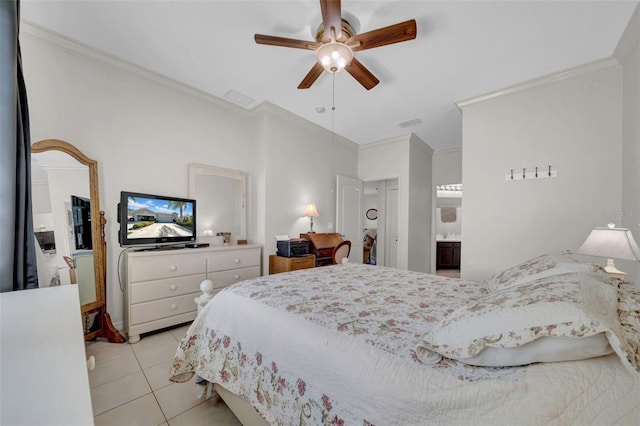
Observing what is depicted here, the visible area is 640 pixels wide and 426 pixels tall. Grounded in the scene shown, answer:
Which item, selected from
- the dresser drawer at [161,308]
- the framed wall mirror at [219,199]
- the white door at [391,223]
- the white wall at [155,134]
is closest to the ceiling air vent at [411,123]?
the white wall at [155,134]

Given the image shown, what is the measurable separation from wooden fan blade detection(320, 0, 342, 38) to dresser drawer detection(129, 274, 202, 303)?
268 cm

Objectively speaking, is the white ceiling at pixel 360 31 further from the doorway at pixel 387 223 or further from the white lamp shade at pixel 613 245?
the doorway at pixel 387 223

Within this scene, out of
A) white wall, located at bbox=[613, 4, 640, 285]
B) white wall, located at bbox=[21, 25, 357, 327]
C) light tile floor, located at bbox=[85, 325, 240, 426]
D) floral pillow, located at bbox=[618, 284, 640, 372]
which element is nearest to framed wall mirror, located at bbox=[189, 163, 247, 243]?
white wall, located at bbox=[21, 25, 357, 327]

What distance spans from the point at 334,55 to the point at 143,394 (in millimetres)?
2787

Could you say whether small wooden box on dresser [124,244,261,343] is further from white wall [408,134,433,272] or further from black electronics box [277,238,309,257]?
white wall [408,134,433,272]

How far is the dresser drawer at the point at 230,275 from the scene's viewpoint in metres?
3.03

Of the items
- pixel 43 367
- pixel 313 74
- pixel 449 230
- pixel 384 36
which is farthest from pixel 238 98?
pixel 449 230

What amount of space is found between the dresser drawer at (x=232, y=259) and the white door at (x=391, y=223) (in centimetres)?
330

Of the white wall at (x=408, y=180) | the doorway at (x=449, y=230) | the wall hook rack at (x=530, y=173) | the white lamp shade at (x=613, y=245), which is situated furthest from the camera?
the doorway at (x=449, y=230)

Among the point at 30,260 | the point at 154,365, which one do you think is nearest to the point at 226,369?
the point at 30,260

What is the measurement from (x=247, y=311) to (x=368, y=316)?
63 centimetres

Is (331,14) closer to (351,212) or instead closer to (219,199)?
(219,199)

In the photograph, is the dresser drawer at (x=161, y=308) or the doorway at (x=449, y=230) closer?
the dresser drawer at (x=161, y=308)

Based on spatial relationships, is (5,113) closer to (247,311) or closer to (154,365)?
(247,311)
